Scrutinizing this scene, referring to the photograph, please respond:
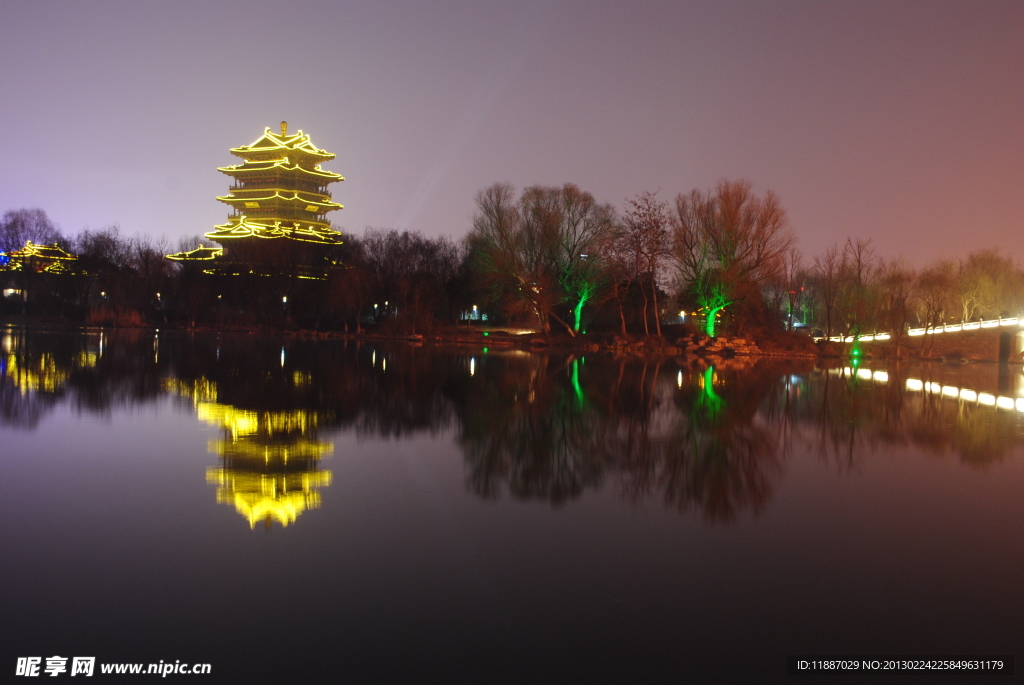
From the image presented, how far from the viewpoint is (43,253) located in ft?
209

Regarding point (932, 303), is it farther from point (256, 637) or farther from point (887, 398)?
point (256, 637)

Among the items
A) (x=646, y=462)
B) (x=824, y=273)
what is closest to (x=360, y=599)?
(x=646, y=462)

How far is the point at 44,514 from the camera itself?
20.2 feet

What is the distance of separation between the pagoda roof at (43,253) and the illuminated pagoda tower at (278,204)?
8162 mm

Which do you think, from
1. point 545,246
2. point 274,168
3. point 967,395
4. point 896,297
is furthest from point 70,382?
point 274,168

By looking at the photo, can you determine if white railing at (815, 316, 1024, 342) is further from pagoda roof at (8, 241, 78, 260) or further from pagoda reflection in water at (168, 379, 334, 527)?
pagoda roof at (8, 241, 78, 260)

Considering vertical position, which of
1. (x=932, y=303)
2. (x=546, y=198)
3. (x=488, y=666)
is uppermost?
(x=546, y=198)

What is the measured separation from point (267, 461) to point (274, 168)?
68113 mm

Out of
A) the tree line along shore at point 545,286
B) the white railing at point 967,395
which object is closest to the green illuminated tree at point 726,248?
the tree line along shore at point 545,286

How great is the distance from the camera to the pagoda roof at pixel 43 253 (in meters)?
63.6

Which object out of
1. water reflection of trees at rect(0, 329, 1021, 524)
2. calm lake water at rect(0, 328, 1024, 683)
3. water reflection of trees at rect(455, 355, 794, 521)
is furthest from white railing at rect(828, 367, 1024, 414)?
calm lake water at rect(0, 328, 1024, 683)

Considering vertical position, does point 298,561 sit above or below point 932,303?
below

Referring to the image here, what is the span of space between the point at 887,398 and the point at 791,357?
24.5 m

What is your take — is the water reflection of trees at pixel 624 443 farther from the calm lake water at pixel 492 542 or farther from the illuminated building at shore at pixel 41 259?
the illuminated building at shore at pixel 41 259
